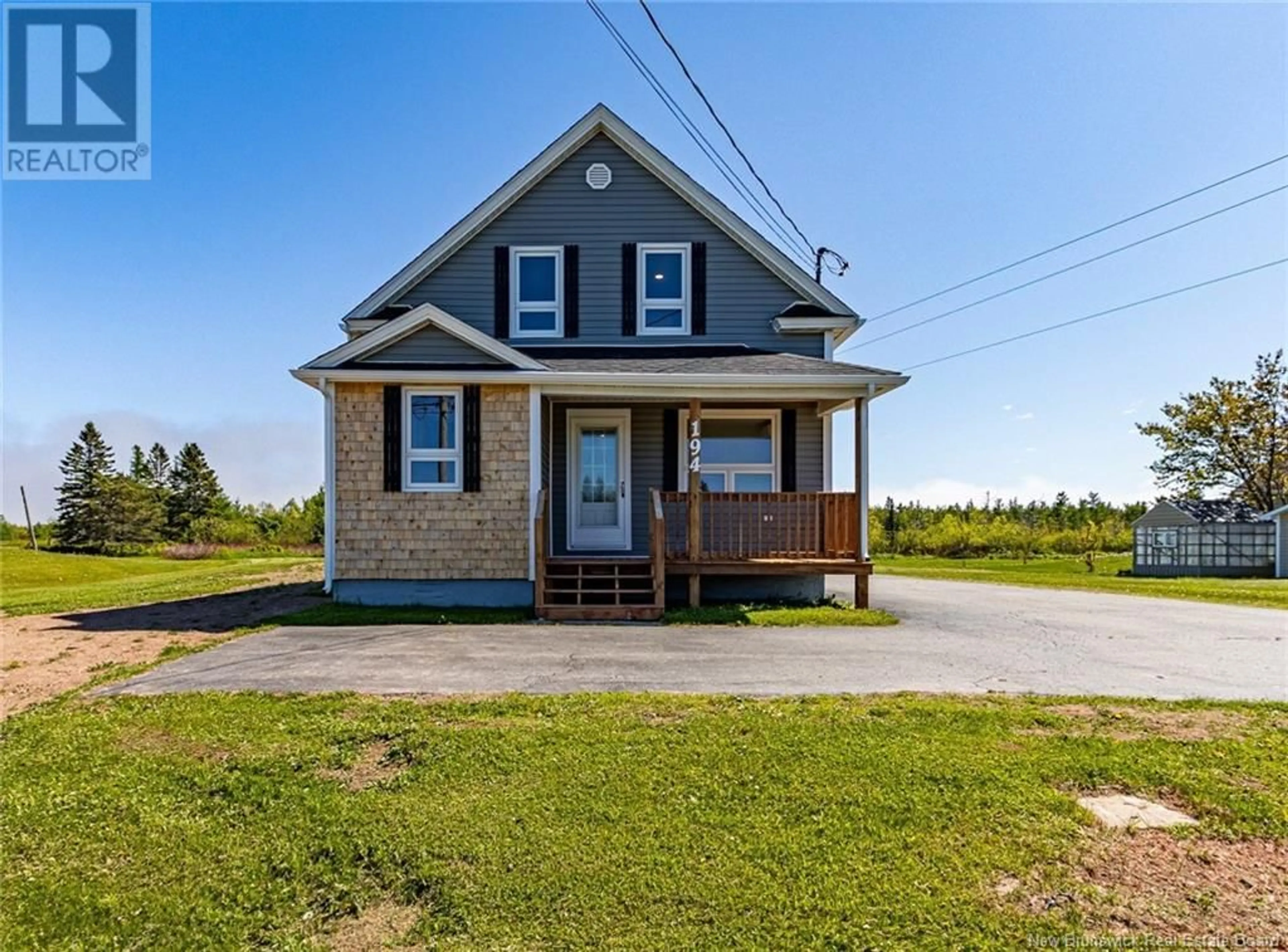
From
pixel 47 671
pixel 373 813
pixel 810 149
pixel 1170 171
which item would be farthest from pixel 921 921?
pixel 1170 171

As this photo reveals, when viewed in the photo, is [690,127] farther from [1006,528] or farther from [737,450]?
[1006,528]

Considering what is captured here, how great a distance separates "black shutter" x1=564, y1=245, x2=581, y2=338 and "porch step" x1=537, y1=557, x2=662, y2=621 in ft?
14.1

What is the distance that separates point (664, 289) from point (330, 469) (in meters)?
6.58

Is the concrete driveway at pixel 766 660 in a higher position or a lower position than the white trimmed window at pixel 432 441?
lower

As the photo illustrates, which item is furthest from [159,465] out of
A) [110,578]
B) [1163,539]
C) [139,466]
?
[1163,539]

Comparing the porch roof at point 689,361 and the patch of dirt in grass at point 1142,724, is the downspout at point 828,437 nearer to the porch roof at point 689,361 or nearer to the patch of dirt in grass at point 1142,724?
the porch roof at point 689,361

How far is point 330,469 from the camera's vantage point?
9938 mm

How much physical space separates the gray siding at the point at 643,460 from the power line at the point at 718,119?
509cm

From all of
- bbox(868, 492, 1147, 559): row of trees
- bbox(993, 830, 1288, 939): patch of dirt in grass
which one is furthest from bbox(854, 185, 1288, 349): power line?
bbox(993, 830, 1288, 939): patch of dirt in grass

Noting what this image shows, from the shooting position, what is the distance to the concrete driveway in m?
5.47

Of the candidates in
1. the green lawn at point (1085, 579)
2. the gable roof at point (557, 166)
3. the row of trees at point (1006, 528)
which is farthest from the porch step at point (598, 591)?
the row of trees at point (1006, 528)

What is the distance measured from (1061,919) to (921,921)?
1.77ft

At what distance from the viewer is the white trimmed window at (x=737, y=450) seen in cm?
1159

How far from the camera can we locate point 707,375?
9750 mm
